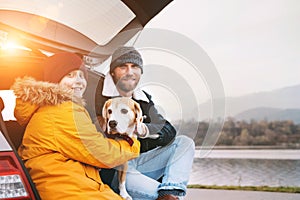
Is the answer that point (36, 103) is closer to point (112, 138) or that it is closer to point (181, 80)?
point (112, 138)

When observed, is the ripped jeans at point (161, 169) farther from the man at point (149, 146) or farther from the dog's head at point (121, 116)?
the dog's head at point (121, 116)

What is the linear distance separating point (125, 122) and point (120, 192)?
275mm

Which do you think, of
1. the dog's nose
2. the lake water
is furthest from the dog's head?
the lake water

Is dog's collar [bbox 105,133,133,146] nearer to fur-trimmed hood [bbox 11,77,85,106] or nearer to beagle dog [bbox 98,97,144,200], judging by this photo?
beagle dog [bbox 98,97,144,200]

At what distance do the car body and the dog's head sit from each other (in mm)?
180

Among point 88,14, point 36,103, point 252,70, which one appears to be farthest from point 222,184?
point 36,103

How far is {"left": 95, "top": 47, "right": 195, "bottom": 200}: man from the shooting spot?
2.18 metres

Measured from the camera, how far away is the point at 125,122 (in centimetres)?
212

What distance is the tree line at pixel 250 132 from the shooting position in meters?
2.20

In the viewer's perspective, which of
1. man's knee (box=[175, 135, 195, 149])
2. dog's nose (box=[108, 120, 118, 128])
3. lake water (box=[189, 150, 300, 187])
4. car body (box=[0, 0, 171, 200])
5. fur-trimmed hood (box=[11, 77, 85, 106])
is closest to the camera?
fur-trimmed hood (box=[11, 77, 85, 106])

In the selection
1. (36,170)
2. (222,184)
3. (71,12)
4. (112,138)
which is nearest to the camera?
(36,170)

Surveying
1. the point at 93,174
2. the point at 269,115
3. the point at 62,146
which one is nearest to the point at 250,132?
the point at 269,115

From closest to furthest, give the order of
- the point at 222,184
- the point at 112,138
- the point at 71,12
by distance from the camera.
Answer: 1. the point at 112,138
2. the point at 71,12
3. the point at 222,184

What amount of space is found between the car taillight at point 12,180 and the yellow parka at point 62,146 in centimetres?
16
